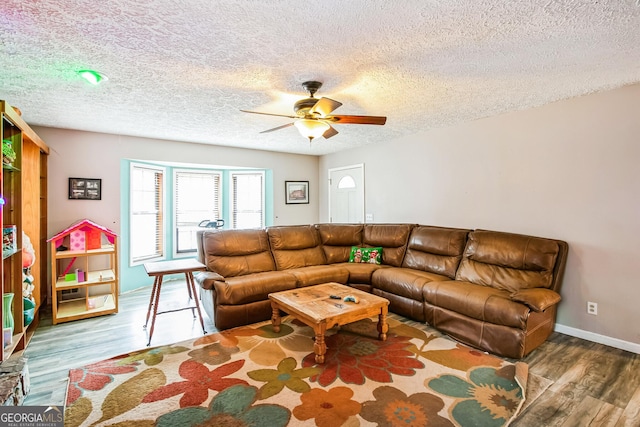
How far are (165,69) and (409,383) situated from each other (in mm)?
2961

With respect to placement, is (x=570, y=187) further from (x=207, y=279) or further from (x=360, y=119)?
(x=207, y=279)

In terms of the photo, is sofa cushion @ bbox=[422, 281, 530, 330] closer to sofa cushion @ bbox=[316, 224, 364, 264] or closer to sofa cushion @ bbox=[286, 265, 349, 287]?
sofa cushion @ bbox=[286, 265, 349, 287]

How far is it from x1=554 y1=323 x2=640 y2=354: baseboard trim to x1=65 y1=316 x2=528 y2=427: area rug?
1.11 metres

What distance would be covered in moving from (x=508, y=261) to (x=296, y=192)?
4.05 metres

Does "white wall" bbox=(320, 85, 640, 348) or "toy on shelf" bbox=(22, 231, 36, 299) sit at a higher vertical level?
"white wall" bbox=(320, 85, 640, 348)

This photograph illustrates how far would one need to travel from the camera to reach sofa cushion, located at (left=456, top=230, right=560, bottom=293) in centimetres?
294

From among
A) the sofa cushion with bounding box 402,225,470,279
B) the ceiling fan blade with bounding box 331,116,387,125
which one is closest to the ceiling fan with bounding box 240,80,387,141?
the ceiling fan blade with bounding box 331,116,387,125

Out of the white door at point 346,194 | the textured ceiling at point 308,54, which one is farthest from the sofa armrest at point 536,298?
the white door at point 346,194

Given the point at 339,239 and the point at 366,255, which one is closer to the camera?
the point at 366,255

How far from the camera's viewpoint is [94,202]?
4250 mm

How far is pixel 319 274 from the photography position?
379cm

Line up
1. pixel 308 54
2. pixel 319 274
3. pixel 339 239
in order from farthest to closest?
pixel 339 239 → pixel 319 274 → pixel 308 54

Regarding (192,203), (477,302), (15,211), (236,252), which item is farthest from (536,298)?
(192,203)

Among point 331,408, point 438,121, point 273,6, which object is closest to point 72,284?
point 331,408
